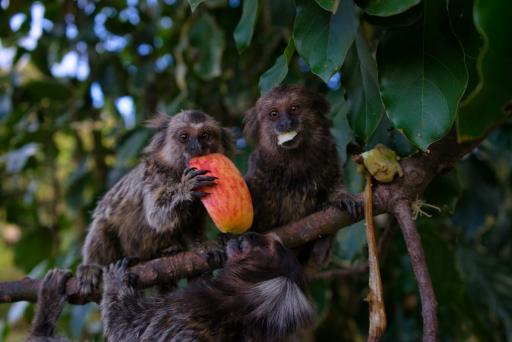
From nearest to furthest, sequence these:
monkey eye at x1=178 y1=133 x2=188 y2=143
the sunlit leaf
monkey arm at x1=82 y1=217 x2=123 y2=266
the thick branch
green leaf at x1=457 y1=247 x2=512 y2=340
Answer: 1. the thick branch
2. monkey eye at x1=178 y1=133 x2=188 y2=143
3. monkey arm at x1=82 y1=217 x2=123 y2=266
4. green leaf at x1=457 y1=247 x2=512 y2=340
5. the sunlit leaf

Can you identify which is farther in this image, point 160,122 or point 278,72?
point 160,122

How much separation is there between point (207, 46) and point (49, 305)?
2.01 meters

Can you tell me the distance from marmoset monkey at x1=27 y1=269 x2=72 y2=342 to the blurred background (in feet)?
3.64

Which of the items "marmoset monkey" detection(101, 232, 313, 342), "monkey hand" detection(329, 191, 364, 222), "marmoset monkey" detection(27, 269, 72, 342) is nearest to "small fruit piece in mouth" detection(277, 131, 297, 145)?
"monkey hand" detection(329, 191, 364, 222)

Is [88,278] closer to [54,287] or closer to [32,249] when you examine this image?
[54,287]

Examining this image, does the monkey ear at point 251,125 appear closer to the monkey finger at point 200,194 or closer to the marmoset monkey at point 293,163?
the marmoset monkey at point 293,163

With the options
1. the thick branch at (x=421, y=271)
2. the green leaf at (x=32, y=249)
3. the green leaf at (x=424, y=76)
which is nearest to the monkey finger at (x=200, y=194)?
the thick branch at (x=421, y=271)

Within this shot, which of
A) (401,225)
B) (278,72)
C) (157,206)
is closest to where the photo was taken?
(401,225)

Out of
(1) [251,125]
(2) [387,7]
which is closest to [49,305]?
(1) [251,125]

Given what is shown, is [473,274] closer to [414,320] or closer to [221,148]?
[414,320]

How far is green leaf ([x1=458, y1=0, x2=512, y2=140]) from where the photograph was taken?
5.15 ft

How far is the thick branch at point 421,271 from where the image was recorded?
2.11 metres

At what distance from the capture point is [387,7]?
80.3 inches

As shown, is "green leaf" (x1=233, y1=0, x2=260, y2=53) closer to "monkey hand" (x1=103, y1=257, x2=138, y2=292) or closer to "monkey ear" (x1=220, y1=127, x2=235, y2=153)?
"monkey ear" (x1=220, y1=127, x2=235, y2=153)
